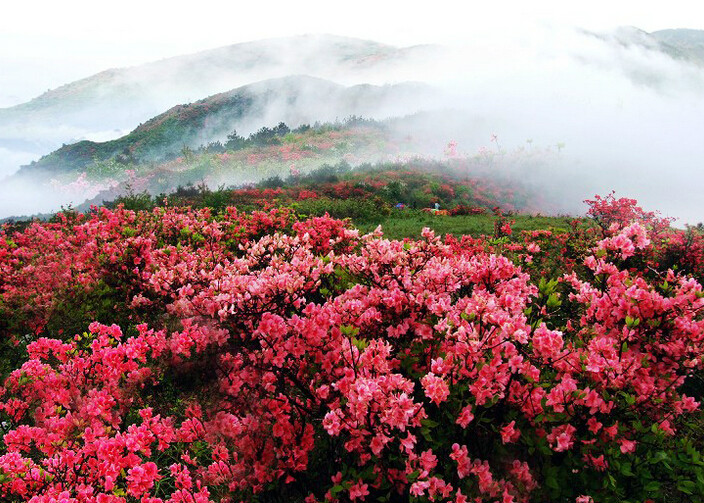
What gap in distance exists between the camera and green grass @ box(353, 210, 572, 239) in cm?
1446

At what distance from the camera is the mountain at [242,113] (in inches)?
2050

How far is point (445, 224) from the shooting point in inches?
614

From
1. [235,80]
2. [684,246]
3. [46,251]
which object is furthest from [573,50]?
[46,251]

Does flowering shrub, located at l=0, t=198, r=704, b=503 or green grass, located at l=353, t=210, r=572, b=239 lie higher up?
flowering shrub, located at l=0, t=198, r=704, b=503

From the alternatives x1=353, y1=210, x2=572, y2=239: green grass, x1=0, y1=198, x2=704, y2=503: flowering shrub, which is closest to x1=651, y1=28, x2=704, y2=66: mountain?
x1=353, y1=210, x2=572, y2=239: green grass

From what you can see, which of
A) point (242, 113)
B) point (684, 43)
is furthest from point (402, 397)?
point (684, 43)

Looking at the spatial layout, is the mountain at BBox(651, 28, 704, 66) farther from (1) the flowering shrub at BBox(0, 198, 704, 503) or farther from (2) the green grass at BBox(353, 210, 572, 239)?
(1) the flowering shrub at BBox(0, 198, 704, 503)

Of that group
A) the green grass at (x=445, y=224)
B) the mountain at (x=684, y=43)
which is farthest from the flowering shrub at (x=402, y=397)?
the mountain at (x=684, y=43)

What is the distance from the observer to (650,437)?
2375mm

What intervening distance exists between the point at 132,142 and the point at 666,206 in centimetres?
5769

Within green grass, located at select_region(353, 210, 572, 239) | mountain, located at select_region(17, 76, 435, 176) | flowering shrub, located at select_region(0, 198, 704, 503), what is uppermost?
mountain, located at select_region(17, 76, 435, 176)

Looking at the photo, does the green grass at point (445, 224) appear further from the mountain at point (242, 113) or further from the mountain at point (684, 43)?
the mountain at point (684, 43)

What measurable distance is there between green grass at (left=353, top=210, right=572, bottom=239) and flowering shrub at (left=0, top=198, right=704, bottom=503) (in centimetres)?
1015

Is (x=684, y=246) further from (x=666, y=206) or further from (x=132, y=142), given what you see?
(x=132, y=142)
